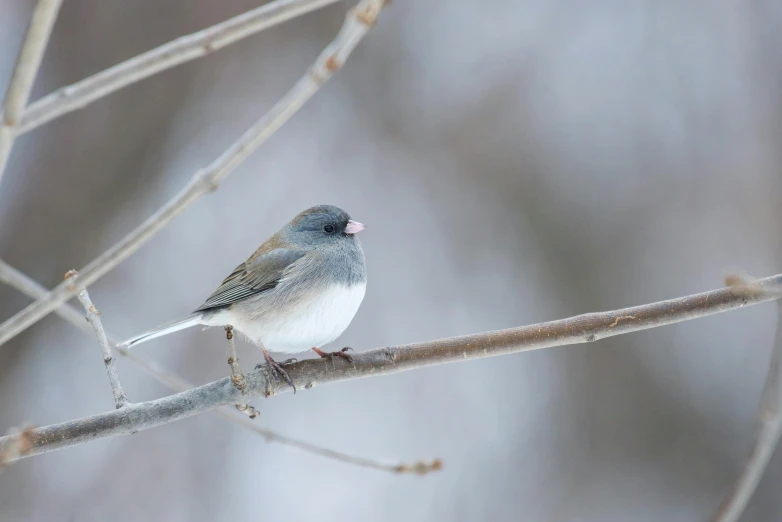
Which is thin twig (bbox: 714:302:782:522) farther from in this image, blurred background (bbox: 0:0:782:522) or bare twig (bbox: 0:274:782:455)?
blurred background (bbox: 0:0:782:522)

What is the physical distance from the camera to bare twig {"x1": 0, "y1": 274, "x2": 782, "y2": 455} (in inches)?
57.1

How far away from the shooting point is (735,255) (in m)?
3.36

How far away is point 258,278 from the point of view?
2.22m

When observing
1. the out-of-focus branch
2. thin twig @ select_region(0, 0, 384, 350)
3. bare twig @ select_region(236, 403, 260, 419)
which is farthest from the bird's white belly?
the out-of-focus branch

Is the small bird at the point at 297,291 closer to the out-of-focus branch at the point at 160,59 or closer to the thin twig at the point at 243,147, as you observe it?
the thin twig at the point at 243,147

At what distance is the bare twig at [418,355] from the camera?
1.45m

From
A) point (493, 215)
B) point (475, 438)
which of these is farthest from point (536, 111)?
point (475, 438)

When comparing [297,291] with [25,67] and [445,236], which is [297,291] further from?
[445,236]

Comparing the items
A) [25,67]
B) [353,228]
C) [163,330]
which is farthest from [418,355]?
[25,67]

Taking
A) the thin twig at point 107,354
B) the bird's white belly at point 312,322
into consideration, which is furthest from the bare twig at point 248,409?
the bird's white belly at point 312,322

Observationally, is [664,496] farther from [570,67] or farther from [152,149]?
[152,149]

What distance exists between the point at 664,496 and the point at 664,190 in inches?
57.5

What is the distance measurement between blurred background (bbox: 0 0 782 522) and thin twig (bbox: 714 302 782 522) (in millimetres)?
2446

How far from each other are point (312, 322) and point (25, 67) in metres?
1.32
